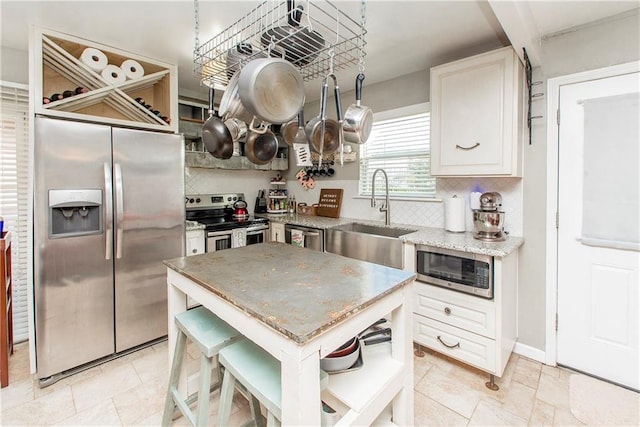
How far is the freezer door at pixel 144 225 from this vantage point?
2273 mm

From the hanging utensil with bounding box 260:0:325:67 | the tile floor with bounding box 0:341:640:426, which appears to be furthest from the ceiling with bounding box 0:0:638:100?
the tile floor with bounding box 0:341:640:426

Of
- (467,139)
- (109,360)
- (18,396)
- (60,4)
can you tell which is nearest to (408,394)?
(467,139)

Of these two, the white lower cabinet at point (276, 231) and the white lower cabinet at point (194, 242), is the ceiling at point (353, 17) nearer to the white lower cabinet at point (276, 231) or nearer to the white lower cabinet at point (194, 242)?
the white lower cabinet at point (194, 242)

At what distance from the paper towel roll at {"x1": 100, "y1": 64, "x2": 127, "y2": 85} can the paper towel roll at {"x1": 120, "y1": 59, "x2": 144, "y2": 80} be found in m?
0.04

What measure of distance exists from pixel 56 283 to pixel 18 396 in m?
0.71

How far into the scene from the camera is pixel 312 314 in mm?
1019

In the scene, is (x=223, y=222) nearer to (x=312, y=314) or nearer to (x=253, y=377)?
(x=253, y=377)

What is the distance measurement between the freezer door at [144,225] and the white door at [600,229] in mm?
2974

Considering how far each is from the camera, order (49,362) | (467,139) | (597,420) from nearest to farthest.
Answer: (597,420) → (49,362) → (467,139)

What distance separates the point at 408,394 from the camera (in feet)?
4.65

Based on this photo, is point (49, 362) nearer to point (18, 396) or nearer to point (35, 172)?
point (18, 396)

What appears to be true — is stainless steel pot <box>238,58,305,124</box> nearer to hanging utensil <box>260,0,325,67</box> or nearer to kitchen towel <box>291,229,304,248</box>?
hanging utensil <box>260,0,325,67</box>

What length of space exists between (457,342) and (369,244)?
0.97m

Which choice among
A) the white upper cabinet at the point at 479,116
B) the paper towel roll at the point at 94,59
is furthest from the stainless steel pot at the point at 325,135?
the paper towel roll at the point at 94,59
